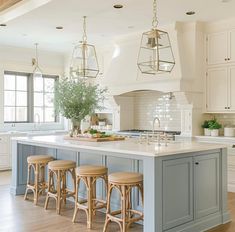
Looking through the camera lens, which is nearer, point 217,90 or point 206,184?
point 206,184

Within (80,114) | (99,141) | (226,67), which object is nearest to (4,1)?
(80,114)

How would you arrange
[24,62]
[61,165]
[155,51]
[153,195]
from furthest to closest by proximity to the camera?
1. [24,62]
2. [61,165]
3. [155,51]
4. [153,195]

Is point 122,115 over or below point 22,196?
over

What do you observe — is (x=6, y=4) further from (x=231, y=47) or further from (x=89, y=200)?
(x=231, y=47)

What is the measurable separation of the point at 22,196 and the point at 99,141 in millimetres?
1744

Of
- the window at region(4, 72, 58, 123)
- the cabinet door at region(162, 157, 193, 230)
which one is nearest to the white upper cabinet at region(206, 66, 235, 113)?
the cabinet door at region(162, 157, 193, 230)

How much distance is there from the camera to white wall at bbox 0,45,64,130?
323 inches

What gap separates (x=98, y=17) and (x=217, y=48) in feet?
7.43

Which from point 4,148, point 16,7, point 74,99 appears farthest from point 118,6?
point 4,148

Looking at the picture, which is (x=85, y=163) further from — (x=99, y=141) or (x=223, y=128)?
(x=223, y=128)

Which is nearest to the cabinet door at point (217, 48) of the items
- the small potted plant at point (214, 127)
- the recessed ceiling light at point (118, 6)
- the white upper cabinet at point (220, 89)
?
the white upper cabinet at point (220, 89)

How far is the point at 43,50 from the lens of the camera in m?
8.91

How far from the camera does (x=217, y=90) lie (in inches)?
249

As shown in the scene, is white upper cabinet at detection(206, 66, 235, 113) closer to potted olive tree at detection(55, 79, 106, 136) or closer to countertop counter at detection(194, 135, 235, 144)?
countertop counter at detection(194, 135, 235, 144)
